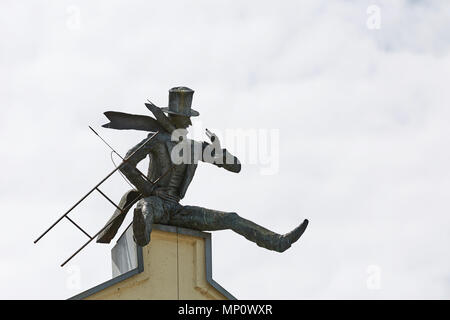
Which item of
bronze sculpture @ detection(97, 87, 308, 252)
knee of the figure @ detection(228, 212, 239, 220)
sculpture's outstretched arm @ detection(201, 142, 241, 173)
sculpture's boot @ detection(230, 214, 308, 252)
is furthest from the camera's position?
sculpture's outstretched arm @ detection(201, 142, 241, 173)

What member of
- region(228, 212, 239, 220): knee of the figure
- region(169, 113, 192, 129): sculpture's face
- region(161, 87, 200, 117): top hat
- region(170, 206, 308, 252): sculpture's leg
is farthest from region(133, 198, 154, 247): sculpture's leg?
region(161, 87, 200, 117): top hat

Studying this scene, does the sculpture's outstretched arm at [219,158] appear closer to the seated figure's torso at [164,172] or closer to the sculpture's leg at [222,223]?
the seated figure's torso at [164,172]

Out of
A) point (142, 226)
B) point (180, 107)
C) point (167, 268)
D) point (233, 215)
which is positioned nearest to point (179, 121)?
point (180, 107)

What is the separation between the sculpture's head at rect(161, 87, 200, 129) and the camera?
29.9 metres

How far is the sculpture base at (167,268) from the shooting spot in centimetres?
2892

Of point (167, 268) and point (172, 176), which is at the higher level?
point (172, 176)

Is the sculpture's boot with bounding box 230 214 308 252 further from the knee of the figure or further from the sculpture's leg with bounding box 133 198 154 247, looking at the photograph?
the sculpture's leg with bounding box 133 198 154 247

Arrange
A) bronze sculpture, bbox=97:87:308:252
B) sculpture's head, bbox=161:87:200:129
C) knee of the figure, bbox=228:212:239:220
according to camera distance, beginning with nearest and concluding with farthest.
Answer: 1. bronze sculpture, bbox=97:87:308:252
2. knee of the figure, bbox=228:212:239:220
3. sculpture's head, bbox=161:87:200:129

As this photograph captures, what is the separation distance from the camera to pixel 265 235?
1156 inches

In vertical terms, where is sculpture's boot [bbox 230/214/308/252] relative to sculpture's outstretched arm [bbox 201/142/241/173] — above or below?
below

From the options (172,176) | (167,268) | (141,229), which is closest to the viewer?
(141,229)

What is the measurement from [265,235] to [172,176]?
61.8 inches

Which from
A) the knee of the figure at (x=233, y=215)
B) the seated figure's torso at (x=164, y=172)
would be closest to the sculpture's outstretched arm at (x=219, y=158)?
the seated figure's torso at (x=164, y=172)

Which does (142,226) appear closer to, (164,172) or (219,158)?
(164,172)
